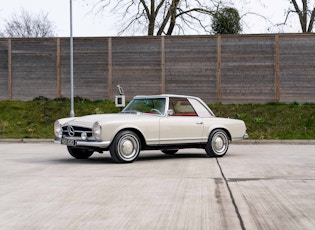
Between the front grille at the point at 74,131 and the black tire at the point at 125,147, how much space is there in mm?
573

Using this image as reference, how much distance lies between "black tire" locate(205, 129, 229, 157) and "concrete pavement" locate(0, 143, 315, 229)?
1.15m

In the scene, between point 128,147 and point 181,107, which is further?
point 181,107

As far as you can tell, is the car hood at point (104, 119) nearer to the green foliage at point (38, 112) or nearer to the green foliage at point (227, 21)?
the green foliage at point (38, 112)

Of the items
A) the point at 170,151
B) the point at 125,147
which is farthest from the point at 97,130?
the point at 170,151

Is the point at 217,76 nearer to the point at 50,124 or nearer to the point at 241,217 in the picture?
the point at 50,124

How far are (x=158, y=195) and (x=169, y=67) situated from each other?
55.9 feet

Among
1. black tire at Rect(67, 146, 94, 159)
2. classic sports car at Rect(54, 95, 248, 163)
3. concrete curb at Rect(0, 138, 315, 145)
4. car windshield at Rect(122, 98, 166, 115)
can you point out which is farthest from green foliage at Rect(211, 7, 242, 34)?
black tire at Rect(67, 146, 94, 159)

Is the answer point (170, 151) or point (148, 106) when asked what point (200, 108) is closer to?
point (148, 106)

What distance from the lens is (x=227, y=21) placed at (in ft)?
101

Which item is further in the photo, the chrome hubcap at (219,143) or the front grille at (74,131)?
the chrome hubcap at (219,143)

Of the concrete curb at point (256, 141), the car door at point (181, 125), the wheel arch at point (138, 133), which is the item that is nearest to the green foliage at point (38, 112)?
the concrete curb at point (256, 141)

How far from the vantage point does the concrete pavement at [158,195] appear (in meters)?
5.94

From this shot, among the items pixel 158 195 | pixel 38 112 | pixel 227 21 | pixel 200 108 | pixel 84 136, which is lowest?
pixel 158 195

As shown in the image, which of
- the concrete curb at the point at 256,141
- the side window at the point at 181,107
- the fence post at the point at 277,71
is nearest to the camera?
the side window at the point at 181,107
